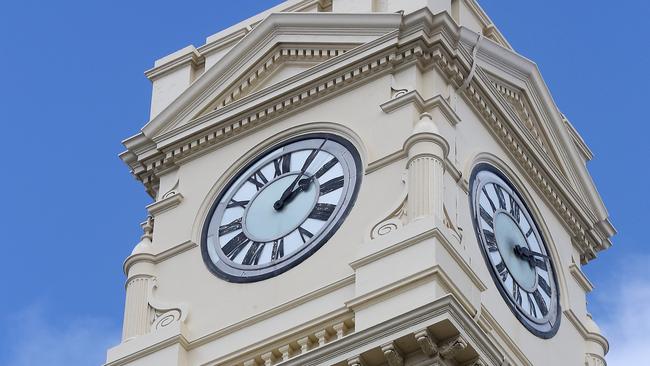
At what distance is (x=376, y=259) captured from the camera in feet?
101

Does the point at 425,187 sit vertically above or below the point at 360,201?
below

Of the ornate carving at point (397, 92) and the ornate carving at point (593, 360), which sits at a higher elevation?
the ornate carving at point (397, 92)

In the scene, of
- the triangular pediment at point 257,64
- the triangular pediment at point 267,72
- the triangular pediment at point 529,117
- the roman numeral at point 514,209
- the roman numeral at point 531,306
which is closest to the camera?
the roman numeral at point 531,306

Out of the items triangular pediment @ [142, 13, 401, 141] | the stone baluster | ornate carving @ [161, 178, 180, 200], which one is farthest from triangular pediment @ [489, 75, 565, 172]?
the stone baluster

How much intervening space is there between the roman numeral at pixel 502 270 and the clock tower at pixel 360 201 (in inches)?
3.6

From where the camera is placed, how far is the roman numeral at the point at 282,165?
33.6m

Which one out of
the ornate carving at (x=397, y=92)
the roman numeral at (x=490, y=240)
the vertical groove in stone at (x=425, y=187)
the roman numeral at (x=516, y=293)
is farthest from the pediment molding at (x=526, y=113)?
the vertical groove in stone at (x=425, y=187)

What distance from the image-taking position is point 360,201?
32.2 m

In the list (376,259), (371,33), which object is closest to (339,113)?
(371,33)

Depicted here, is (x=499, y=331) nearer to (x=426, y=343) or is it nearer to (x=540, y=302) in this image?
(x=540, y=302)

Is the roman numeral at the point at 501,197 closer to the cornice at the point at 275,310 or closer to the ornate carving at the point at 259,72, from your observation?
the ornate carving at the point at 259,72

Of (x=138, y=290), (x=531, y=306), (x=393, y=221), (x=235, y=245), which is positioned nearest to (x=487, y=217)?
(x=531, y=306)

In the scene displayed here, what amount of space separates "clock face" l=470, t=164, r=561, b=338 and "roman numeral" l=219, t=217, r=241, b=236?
10.9 ft

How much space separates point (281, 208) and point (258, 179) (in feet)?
2.93
